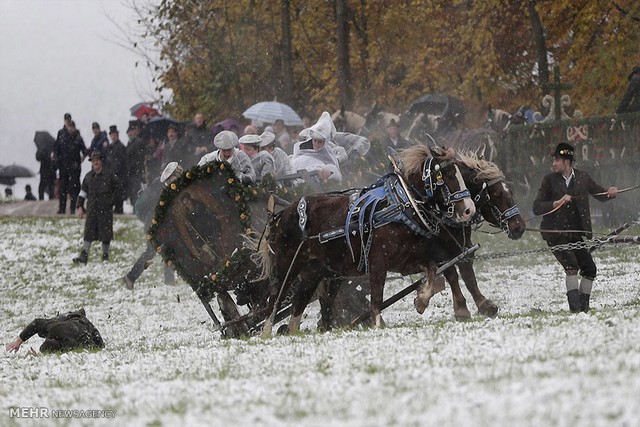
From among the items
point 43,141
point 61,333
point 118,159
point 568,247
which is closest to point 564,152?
point 568,247

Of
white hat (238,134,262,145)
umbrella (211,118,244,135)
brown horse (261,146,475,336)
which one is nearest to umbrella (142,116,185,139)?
umbrella (211,118,244,135)

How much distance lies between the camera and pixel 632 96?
25.8 m

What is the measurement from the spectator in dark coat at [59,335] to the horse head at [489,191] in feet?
13.6

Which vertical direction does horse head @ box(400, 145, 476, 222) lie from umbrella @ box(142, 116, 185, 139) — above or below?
below

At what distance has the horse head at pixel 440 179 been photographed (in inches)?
535

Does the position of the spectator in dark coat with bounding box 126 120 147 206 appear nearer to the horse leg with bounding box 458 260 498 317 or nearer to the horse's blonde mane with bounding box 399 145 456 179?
the horse leg with bounding box 458 260 498 317

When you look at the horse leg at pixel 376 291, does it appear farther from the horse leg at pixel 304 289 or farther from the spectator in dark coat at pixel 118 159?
the spectator in dark coat at pixel 118 159

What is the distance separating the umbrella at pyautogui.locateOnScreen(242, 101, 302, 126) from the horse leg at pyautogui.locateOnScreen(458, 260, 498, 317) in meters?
17.4

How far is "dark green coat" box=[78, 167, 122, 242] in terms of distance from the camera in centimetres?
2812

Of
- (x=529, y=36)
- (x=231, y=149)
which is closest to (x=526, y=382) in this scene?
(x=231, y=149)

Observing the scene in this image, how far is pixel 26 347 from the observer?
58.2 feet

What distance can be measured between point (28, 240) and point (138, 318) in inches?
479

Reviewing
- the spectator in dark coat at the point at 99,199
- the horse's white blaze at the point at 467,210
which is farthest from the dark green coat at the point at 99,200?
the horse's white blaze at the point at 467,210

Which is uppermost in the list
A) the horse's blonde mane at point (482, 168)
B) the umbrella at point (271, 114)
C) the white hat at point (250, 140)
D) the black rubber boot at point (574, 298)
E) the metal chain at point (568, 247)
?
the umbrella at point (271, 114)
